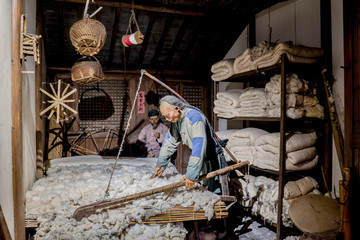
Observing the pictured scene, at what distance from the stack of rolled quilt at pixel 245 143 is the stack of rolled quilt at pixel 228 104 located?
14.7 inches

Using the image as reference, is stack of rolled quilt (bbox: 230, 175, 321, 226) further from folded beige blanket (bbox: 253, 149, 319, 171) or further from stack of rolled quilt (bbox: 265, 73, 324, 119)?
stack of rolled quilt (bbox: 265, 73, 324, 119)

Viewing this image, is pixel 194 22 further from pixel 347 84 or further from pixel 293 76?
pixel 347 84

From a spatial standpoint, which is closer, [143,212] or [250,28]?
[143,212]

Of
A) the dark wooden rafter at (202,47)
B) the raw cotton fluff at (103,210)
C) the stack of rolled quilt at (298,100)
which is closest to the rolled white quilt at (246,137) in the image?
the stack of rolled quilt at (298,100)

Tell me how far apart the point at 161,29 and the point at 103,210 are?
161 inches

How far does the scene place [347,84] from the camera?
315 cm

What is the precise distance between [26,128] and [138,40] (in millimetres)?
2040

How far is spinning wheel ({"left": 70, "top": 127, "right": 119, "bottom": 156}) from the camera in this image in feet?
21.0

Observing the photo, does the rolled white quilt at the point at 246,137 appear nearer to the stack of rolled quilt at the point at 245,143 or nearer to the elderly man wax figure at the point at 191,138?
the stack of rolled quilt at the point at 245,143

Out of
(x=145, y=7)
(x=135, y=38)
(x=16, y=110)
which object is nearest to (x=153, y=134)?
(x=135, y=38)

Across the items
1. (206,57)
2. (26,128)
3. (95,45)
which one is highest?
(206,57)

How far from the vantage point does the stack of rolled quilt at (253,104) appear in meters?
3.96

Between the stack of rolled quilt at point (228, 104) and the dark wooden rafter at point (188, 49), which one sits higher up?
the dark wooden rafter at point (188, 49)

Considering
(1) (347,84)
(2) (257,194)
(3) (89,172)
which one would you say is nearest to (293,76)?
(1) (347,84)
